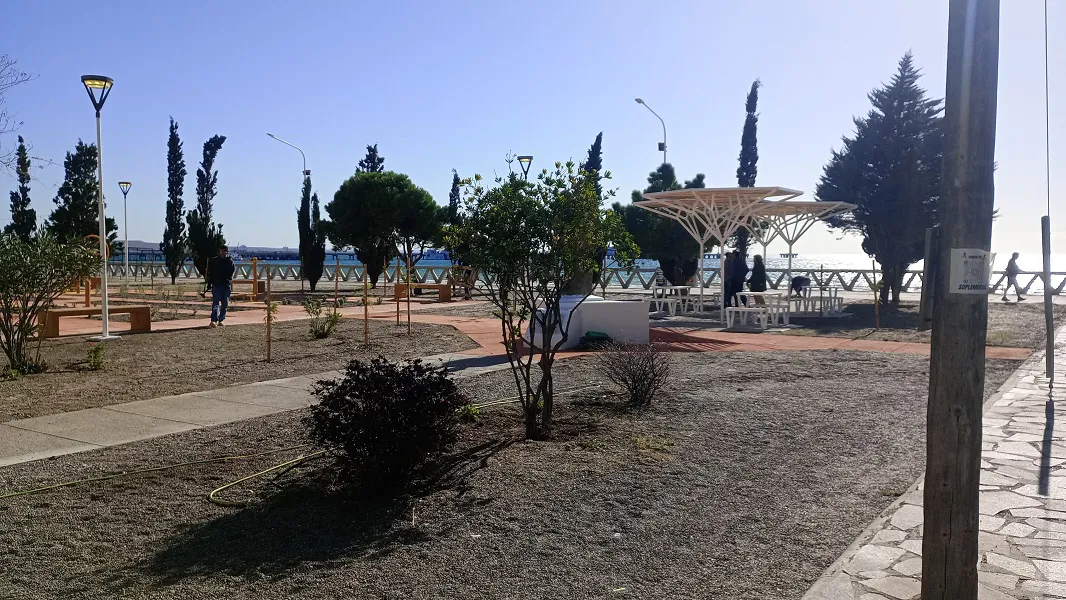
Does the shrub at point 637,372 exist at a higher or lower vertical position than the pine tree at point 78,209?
lower

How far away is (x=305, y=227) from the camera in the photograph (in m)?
34.9

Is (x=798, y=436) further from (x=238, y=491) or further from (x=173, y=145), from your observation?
(x=173, y=145)

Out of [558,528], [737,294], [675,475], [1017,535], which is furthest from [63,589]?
[737,294]

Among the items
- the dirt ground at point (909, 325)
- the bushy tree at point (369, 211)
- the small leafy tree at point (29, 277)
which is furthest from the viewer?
the bushy tree at point (369, 211)

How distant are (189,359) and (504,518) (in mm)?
8476

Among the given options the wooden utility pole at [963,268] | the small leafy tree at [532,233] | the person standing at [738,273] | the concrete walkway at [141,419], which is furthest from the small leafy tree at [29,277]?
the person standing at [738,273]

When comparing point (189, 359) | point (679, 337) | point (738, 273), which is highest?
point (738, 273)

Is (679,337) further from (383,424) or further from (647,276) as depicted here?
(647,276)

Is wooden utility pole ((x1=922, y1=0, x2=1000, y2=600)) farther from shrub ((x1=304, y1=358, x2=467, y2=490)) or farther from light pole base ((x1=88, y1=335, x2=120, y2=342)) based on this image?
light pole base ((x1=88, y1=335, x2=120, y2=342))

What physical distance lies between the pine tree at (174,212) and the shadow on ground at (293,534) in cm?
3615

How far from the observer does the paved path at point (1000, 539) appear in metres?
3.92

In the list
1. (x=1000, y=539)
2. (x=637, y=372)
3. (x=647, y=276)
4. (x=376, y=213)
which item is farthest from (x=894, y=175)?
(x=1000, y=539)

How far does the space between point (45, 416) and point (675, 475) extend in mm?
5789

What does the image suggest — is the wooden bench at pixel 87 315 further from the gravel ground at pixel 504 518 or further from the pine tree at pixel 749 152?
the pine tree at pixel 749 152
